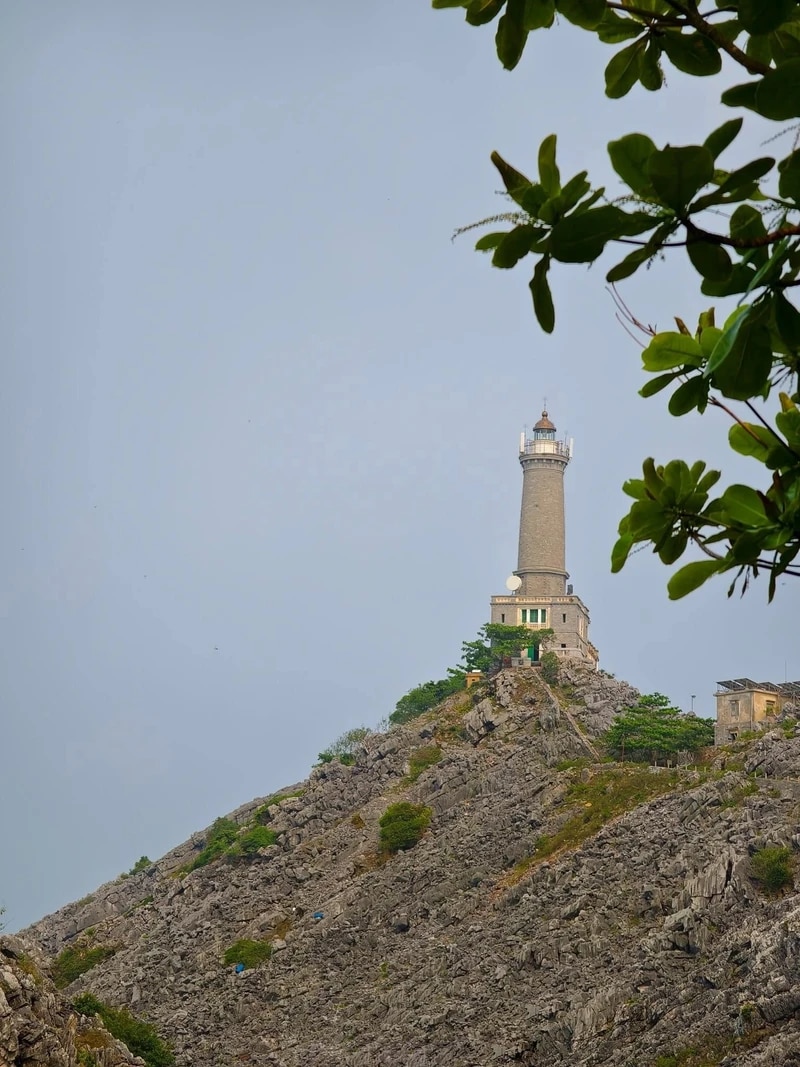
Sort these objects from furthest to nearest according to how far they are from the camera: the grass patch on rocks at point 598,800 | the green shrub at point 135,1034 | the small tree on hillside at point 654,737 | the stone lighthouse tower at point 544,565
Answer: the stone lighthouse tower at point 544,565
the small tree on hillside at point 654,737
the grass patch on rocks at point 598,800
the green shrub at point 135,1034

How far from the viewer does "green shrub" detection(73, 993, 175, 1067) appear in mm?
44281

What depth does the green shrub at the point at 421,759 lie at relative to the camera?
66312 millimetres

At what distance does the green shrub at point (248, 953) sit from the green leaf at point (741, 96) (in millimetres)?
52016

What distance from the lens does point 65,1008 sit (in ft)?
107

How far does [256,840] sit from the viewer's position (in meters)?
63.2

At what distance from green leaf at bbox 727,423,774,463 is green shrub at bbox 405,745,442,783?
6310 centimetres

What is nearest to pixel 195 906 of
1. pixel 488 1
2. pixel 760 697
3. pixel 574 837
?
pixel 574 837

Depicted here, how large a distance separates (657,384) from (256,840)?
61.7m

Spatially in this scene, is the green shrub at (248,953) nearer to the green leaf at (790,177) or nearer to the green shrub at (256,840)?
the green shrub at (256,840)

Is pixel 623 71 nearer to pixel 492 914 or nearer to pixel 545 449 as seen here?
pixel 492 914

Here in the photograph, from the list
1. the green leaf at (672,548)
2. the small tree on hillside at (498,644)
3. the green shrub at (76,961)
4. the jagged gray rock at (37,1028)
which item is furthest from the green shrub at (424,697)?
the green leaf at (672,548)

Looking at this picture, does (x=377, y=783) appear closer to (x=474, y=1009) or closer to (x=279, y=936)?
(x=279, y=936)

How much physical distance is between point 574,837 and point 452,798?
10.0 meters

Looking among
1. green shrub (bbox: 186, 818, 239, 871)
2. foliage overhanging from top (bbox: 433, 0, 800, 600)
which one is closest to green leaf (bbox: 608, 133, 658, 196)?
foliage overhanging from top (bbox: 433, 0, 800, 600)
